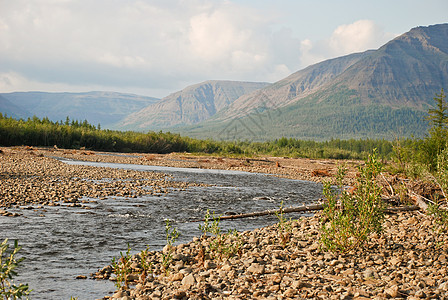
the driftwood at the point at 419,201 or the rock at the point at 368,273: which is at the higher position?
the driftwood at the point at 419,201

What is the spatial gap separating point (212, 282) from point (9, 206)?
383 inches

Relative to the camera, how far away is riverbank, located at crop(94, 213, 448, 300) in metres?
5.91

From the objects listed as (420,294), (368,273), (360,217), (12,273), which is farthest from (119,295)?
(360,217)

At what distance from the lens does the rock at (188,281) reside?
6444mm

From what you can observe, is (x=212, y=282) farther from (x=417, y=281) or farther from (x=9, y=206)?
(x=9, y=206)

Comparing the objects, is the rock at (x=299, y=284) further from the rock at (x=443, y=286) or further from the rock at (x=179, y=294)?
the rock at (x=443, y=286)

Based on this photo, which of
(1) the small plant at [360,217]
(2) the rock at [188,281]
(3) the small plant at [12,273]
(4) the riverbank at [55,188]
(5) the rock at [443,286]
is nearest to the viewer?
(3) the small plant at [12,273]

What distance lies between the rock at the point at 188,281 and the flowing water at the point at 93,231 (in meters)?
1.33

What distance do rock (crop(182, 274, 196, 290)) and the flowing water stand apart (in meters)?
1.33

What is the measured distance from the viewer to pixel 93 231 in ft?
36.2

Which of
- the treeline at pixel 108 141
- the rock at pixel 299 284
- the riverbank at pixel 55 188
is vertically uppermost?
the treeline at pixel 108 141

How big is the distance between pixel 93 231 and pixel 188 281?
538cm

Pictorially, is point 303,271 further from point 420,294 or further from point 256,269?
point 420,294

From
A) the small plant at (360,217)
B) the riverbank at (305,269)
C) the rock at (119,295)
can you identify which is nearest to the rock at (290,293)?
the riverbank at (305,269)
